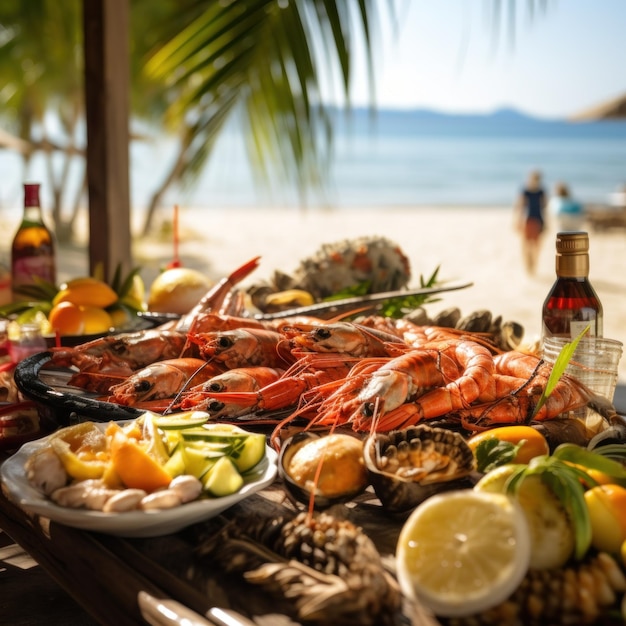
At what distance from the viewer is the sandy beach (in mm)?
12953

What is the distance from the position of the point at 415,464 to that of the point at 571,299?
0.66 meters

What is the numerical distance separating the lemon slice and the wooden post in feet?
7.54

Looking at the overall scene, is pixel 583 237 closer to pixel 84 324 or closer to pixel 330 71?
pixel 330 71

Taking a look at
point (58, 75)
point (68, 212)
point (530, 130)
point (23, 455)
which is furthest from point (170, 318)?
point (530, 130)

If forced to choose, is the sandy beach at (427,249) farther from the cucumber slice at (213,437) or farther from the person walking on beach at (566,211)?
the cucumber slice at (213,437)

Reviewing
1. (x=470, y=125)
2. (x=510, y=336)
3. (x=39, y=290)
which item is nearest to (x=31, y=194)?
(x=39, y=290)

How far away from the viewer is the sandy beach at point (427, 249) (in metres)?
13.0

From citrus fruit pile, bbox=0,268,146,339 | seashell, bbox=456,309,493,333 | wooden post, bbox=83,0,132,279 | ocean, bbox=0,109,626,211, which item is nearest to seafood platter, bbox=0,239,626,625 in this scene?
seashell, bbox=456,309,493,333

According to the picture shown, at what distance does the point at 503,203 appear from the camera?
30.7m

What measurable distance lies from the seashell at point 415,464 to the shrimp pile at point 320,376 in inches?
4.6

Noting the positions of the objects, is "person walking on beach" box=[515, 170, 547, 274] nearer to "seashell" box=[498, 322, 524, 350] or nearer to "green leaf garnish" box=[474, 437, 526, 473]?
"seashell" box=[498, 322, 524, 350]

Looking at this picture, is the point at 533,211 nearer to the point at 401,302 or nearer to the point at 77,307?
the point at 401,302

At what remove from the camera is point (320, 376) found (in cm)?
155

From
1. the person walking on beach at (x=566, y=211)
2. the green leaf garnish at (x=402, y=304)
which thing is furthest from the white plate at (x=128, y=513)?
the person walking on beach at (x=566, y=211)
